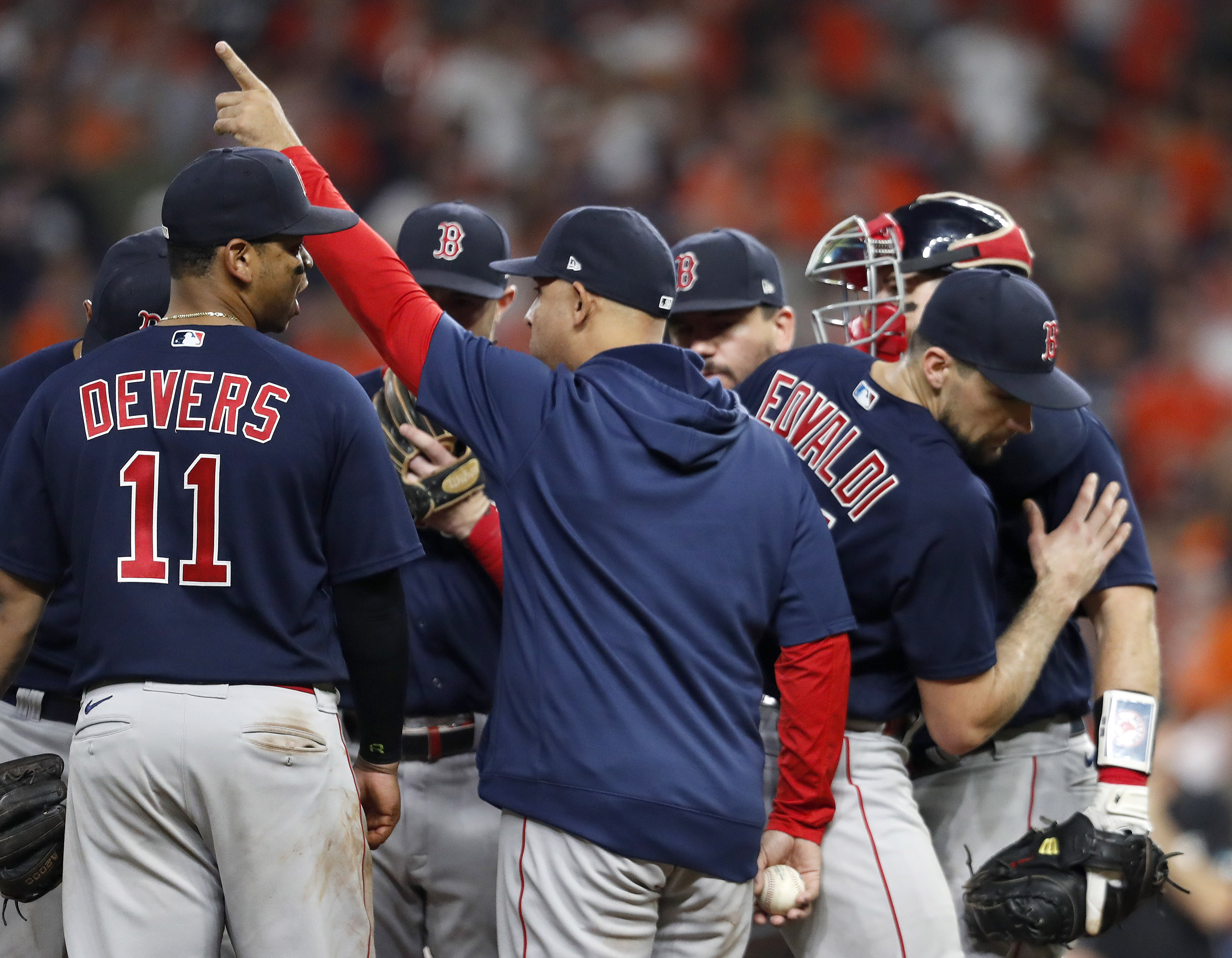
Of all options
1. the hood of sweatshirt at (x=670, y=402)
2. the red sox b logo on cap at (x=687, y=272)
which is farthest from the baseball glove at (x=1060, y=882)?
the red sox b logo on cap at (x=687, y=272)

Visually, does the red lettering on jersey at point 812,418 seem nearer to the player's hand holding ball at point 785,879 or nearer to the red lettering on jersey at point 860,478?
the red lettering on jersey at point 860,478

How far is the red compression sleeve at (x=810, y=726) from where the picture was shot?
2498mm

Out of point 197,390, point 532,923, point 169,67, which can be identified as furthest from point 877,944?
point 169,67

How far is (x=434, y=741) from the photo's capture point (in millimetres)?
2914

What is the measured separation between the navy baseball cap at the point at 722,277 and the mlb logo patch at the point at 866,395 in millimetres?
733

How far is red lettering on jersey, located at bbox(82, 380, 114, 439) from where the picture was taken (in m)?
2.21

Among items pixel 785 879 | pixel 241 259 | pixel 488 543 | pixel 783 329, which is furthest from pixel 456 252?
pixel 785 879

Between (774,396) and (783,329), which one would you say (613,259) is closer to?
(774,396)

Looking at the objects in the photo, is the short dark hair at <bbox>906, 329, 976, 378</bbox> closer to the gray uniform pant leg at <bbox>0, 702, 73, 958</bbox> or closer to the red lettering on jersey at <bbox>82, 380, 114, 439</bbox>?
the red lettering on jersey at <bbox>82, 380, 114, 439</bbox>

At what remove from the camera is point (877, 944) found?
2.62m

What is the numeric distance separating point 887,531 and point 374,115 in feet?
21.8

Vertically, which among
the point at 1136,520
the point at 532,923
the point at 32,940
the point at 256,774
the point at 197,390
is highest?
the point at 197,390

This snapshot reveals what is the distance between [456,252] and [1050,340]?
54.5 inches

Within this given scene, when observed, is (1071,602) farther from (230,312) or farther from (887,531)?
(230,312)
